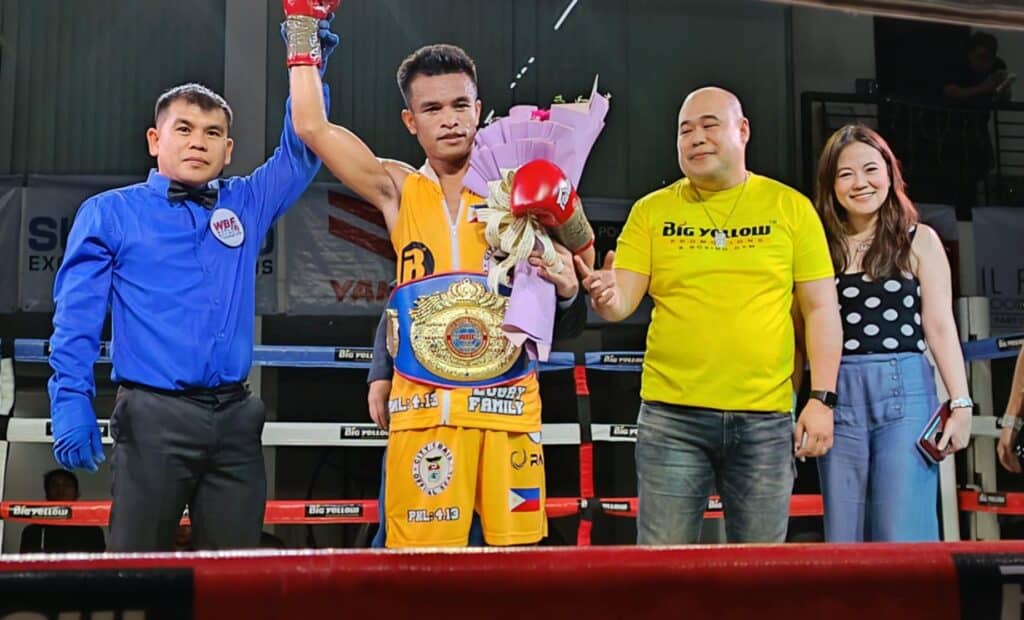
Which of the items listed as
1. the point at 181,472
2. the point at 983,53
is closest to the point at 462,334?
the point at 181,472

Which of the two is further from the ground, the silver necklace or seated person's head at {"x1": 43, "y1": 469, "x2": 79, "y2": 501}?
the silver necklace

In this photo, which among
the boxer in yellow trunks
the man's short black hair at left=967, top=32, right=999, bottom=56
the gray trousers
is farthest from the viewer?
the man's short black hair at left=967, top=32, right=999, bottom=56

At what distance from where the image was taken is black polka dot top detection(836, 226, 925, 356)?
1988mm

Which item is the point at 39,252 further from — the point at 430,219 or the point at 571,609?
the point at 571,609

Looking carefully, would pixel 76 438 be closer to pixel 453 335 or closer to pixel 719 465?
pixel 453 335

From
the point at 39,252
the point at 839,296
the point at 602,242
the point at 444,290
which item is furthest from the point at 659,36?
the point at 444,290

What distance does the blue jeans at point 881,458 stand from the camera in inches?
76.5

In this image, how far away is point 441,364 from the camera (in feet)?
5.75

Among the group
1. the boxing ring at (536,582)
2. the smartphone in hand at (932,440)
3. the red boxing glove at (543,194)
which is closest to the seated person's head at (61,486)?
the red boxing glove at (543,194)

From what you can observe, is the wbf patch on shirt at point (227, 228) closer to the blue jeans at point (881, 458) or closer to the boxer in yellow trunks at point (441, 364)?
the boxer in yellow trunks at point (441, 364)

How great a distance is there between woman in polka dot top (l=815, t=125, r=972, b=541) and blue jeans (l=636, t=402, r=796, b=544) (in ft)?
0.57

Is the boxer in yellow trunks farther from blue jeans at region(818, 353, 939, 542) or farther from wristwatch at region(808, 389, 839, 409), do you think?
blue jeans at region(818, 353, 939, 542)

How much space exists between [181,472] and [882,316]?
136 cm

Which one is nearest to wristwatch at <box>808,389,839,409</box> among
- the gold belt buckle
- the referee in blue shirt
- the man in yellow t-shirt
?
the man in yellow t-shirt
